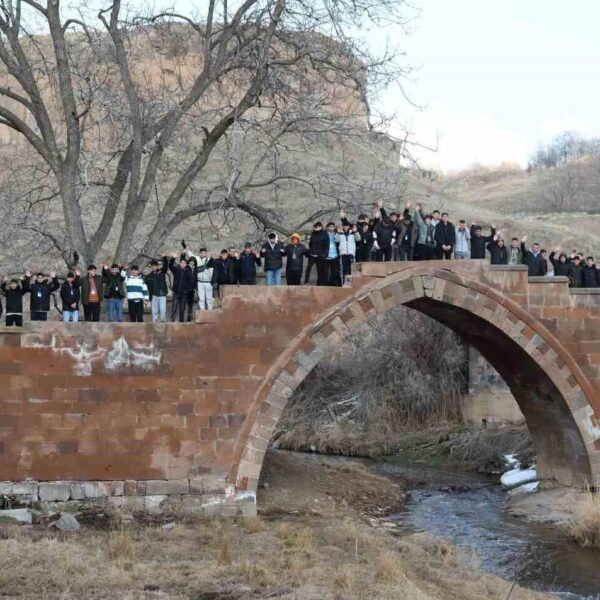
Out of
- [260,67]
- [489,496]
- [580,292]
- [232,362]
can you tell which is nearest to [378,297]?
[232,362]

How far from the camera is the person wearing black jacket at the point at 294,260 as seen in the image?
16047mm

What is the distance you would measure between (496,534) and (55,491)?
26.3 feet

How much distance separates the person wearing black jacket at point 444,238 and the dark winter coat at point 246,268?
3.58m

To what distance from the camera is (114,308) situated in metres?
15.6

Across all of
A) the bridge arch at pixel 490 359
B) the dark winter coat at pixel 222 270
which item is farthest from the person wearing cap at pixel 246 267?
the bridge arch at pixel 490 359

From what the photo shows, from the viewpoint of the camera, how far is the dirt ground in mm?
10609

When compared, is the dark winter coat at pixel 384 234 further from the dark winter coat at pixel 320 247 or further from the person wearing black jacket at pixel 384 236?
the dark winter coat at pixel 320 247

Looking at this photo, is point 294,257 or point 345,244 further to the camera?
point 345,244

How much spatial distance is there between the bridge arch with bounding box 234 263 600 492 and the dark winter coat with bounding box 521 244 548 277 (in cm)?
173

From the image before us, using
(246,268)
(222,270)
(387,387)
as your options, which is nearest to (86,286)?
(222,270)

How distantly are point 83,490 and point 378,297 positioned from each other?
593 cm

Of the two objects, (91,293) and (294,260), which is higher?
(294,260)

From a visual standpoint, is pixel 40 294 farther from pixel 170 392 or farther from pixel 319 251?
pixel 319 251

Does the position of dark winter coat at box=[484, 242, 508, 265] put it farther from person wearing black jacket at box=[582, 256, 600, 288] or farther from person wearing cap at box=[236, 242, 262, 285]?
person wearing cap at box=[236, 242, 262, 285]
